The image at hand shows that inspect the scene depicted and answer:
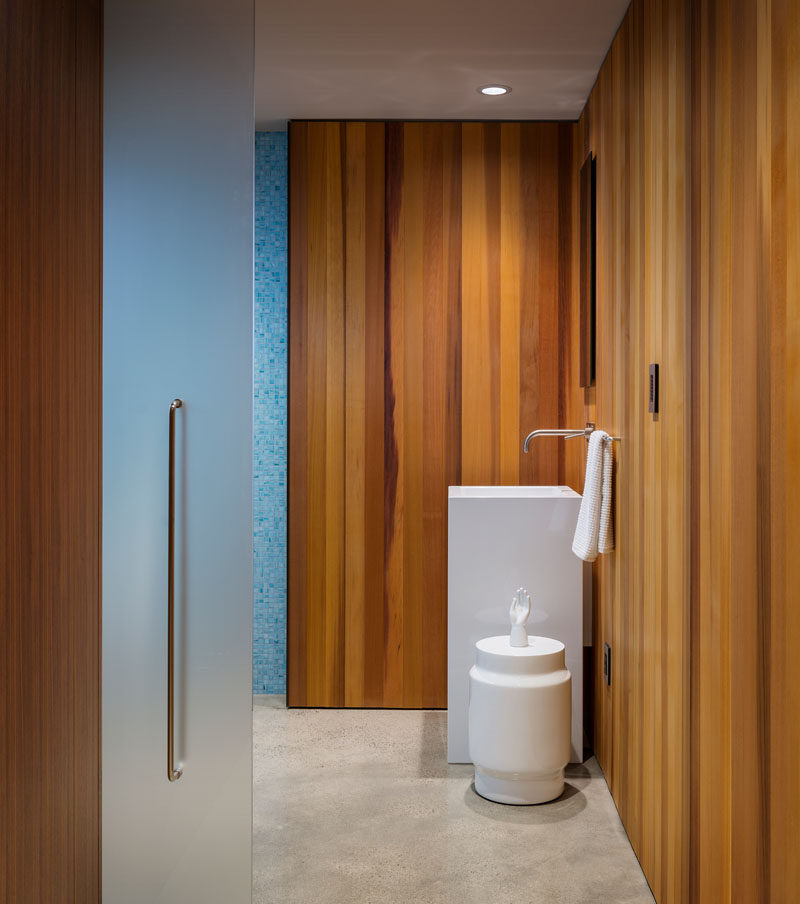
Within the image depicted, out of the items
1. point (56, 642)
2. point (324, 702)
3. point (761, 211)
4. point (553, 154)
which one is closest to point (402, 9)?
point (553, 154)

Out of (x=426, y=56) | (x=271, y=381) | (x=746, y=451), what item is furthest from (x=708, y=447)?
(x=271, y=381)

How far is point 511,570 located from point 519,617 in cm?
24

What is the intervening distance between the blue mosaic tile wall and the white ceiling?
0.23m

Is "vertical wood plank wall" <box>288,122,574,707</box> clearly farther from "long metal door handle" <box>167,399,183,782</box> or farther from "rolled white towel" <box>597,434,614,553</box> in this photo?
"long metal door handle" <box>167,399,183,782</box>

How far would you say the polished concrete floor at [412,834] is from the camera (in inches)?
85.6

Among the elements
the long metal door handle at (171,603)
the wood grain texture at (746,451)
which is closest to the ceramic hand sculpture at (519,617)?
the wood grain texture at (746,451)

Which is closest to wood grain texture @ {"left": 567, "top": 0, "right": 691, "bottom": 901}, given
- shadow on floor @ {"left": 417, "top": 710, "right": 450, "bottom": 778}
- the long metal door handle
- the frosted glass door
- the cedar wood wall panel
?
the cedar wood wall panel

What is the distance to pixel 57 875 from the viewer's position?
43.1 inches

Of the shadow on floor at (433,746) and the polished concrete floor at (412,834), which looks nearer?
the polished concrete floor at (412,834)

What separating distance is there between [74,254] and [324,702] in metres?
2.84

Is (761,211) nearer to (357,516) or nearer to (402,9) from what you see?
(402,9)

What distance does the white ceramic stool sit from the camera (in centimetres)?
265

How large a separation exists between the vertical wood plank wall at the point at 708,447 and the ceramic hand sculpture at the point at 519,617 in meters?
0.30

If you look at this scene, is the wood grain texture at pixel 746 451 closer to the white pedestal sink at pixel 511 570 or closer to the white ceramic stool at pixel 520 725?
the white ceramic stool at pixel 520 725
